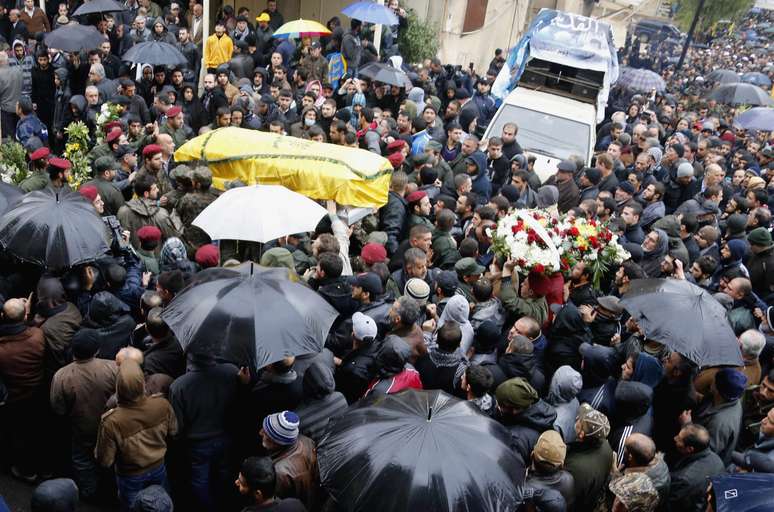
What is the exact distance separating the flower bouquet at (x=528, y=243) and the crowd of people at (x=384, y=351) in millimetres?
227

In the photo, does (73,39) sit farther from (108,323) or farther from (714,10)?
(714,10)

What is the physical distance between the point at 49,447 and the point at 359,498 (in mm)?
3184

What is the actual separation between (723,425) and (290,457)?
308 cm

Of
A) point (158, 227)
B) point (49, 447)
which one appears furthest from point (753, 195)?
point (49, 447)

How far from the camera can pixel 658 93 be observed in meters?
18.5

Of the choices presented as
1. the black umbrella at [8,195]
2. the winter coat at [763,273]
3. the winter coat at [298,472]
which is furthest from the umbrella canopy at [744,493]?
the black umbrella at [8,195]

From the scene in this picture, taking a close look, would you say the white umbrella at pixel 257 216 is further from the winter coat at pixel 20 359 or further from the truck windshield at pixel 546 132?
the truck windshield at pixel 546 132

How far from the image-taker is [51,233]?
5.19 meters

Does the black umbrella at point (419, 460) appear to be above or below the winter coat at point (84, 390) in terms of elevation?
above

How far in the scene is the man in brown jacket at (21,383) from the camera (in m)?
4.88

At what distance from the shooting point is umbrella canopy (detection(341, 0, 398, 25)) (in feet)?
42.0

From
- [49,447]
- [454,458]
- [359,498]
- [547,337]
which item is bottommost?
[49,447]

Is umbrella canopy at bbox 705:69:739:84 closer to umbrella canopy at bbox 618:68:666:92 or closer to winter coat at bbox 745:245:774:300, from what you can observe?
umbrella canopy at bbox 618:68:666:92

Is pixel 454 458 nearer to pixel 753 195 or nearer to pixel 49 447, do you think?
pixel 49 447
